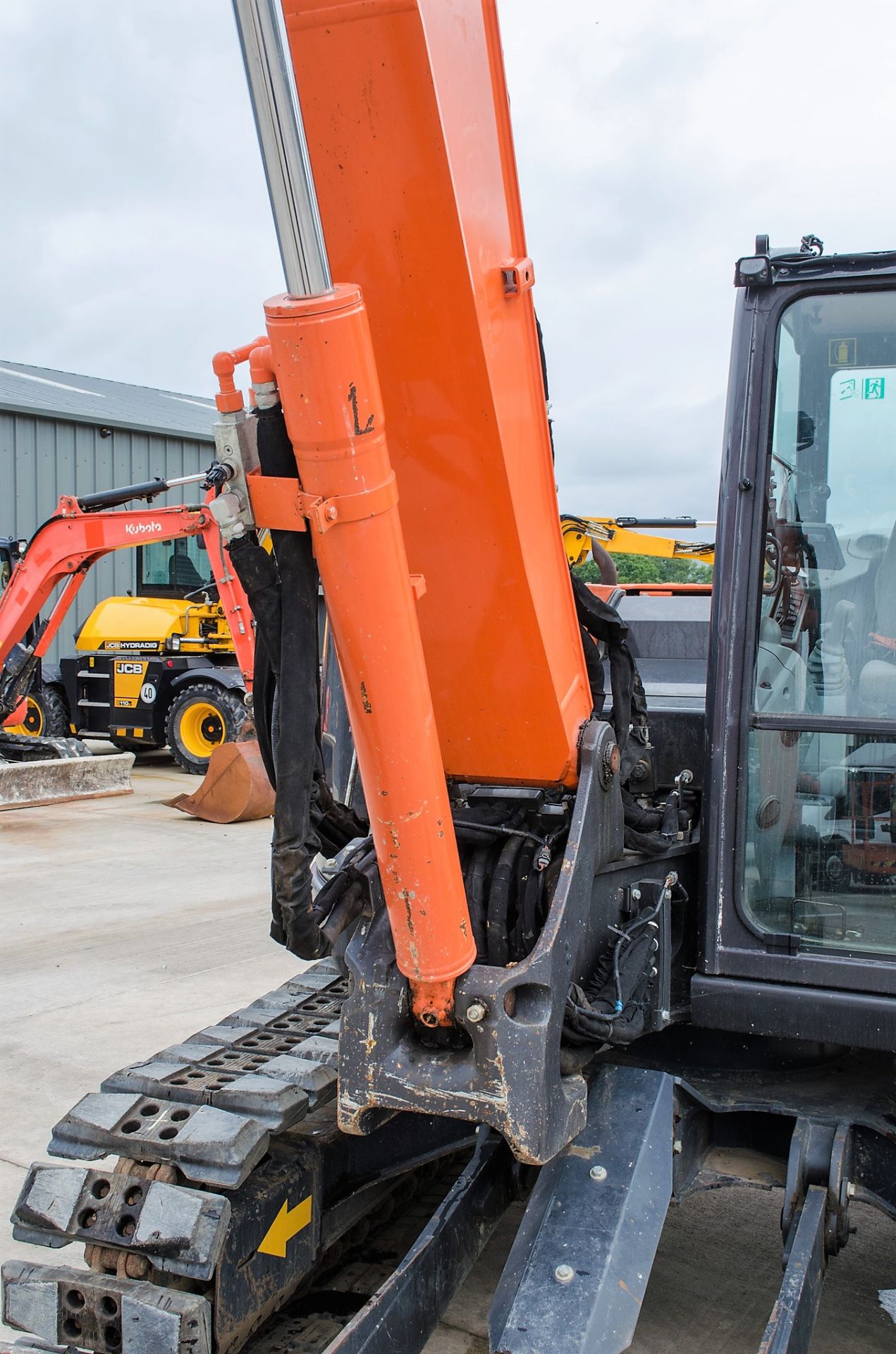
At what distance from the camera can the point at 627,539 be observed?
1079 centimetres

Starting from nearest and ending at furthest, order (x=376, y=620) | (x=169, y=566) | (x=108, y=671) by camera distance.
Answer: (x=376, y=620), (x=108, y=671), (x=169, y=566)

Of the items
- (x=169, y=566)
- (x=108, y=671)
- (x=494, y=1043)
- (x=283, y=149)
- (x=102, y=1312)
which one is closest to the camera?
(x=283, y=149)

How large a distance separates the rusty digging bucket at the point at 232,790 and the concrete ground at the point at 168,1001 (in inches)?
5.9

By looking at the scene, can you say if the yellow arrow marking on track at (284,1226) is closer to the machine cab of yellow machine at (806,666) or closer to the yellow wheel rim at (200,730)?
the machine cab of yellow machine at (806,666)

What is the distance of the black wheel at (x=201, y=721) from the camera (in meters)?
12.1

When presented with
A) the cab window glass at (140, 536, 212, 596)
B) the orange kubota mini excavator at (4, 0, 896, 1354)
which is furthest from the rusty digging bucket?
the orange kubota mini excavator at (4, 0, 896, 1354)

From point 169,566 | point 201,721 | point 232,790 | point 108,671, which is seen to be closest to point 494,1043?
point 232,790

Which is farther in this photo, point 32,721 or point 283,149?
point 32,721

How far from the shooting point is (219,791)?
33.6ft

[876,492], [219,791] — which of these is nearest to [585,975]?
[876,492]

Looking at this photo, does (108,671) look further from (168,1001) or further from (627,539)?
(168,1001)

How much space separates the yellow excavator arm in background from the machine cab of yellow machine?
720cm

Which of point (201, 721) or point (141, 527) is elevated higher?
point (141, 527)

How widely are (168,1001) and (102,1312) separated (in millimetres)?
3247
